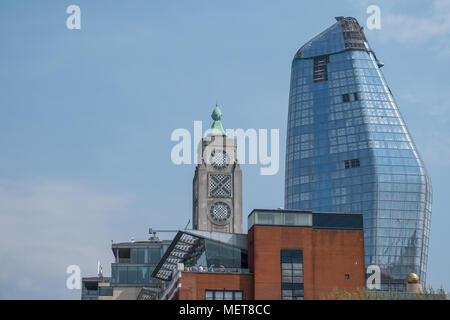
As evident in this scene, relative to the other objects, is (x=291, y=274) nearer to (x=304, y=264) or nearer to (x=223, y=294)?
(x=304, y=264)

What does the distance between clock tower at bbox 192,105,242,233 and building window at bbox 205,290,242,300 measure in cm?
7782

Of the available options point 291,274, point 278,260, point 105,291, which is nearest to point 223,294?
point 278,260

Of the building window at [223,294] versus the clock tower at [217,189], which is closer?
the building window at [223,294]

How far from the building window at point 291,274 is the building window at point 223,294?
477 cm

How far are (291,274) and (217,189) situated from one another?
83920 mm

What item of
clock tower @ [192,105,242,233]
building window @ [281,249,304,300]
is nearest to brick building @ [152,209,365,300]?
building window @ [281,249,304,300]

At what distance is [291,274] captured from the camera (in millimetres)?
106500

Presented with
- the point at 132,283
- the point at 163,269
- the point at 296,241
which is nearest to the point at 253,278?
the point at 296,241

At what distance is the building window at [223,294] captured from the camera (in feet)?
338

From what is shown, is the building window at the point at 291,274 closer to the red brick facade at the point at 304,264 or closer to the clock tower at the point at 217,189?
the red brick facade at the point at 304,264

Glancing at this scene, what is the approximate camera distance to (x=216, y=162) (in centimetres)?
19362

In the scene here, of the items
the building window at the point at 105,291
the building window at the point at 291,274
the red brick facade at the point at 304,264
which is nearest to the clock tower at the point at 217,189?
the building window at the point at 105,291
